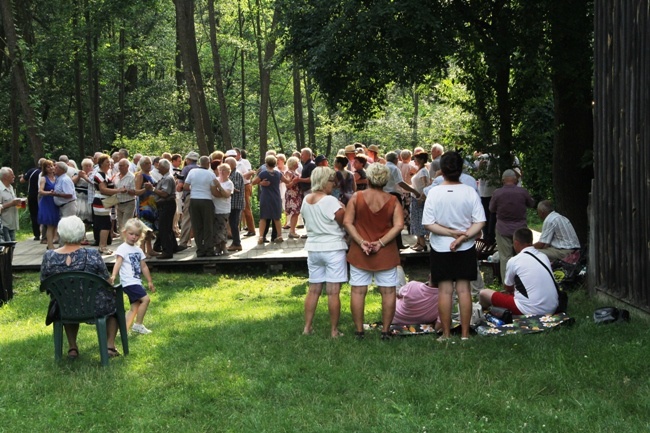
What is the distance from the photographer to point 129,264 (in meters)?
9.30

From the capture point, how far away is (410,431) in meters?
6.02

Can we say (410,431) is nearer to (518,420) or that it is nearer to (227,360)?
(518,420)

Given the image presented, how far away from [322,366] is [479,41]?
24.6ft

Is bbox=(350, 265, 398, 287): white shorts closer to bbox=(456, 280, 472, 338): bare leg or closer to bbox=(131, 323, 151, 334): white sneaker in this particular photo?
bbox=(456, 280, 472, 338): bare leg

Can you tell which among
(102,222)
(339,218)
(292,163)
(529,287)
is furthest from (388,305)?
(292,163)

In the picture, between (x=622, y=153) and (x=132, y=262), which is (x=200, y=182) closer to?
(x=132, y=262)

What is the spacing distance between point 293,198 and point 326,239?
8819 mm

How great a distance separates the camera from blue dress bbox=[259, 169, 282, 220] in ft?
55.1

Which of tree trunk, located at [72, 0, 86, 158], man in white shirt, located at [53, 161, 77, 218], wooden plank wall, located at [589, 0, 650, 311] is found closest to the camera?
wooden plank wall, located at [589, 0, 650, 311]

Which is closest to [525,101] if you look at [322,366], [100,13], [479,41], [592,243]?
[479,41]

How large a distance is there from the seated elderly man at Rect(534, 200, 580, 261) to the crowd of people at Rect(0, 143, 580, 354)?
1 centimetres

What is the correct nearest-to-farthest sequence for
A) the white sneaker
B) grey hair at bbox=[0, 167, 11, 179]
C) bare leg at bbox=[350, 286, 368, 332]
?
bare leg at bbox=[350, 286, 368, 332] < the white sneaker < grey hair at bbox=[0, 167, 11, 179]

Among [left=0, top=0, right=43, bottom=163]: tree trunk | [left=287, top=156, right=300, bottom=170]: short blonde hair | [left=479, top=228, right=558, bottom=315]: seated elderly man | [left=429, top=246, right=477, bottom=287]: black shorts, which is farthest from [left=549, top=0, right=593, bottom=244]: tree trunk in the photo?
[left=0, top=0, right=43, bottom=163]: tree trunk

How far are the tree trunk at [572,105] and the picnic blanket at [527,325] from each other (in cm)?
461
